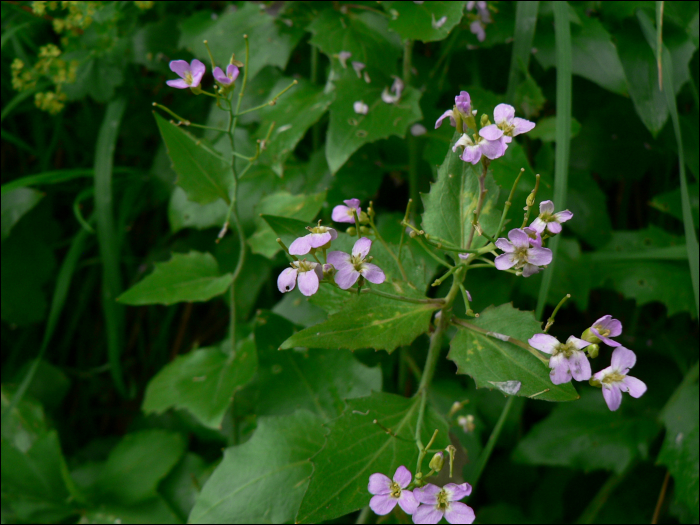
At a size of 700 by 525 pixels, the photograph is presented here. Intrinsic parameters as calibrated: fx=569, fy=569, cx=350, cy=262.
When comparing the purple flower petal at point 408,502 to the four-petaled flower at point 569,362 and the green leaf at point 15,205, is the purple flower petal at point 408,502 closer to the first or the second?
the four-petaled flower at point 569,362

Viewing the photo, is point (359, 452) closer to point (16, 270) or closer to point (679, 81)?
point (679, 81)

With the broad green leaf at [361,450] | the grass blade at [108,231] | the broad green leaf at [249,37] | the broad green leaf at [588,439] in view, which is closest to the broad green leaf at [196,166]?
the broad green leaf at [249,37]

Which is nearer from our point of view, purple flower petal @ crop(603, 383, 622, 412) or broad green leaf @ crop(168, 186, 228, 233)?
purple flower petal @ crop(603, 383, 622, 412)

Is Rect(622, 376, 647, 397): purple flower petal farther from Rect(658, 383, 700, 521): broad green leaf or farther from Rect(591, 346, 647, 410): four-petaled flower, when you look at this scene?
Rect(658, 383, 700, 521): broad green leaf

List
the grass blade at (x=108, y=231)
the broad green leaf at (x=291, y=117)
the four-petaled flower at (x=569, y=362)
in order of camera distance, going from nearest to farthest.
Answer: the four-petaled flower at (x=569, y=362) < the broad green leaf at (x=291, y=117) < the grass blade at (x=108, y=231)

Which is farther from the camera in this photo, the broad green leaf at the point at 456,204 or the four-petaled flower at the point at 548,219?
the broad green leaf at the point at 456,204

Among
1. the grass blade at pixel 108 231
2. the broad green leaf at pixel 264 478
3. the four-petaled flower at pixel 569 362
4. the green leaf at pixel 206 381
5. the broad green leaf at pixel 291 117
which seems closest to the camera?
the four-petaled flower at pixel 569 362

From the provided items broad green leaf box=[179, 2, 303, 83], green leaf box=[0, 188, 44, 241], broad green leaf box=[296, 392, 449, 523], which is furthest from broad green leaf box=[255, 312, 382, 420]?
green leaf box=[0, 188, 44, 241]
